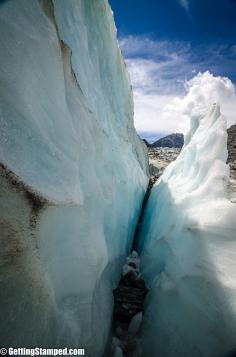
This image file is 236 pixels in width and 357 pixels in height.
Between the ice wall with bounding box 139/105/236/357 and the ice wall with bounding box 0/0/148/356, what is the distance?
0.57m

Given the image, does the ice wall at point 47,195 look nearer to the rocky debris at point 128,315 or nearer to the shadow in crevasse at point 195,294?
the rocky debris at point 128,315

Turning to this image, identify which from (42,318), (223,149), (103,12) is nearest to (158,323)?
(42,318)

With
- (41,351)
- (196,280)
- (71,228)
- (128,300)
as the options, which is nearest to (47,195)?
(71,228)

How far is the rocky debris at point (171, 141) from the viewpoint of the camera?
49.0 metres

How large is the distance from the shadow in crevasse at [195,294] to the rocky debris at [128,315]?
3.7 inches

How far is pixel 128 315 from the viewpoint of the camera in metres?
2.52

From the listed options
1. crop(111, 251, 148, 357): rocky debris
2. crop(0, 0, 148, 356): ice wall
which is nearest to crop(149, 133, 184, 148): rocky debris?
crop(111, 251, 148, 357): rocky debris

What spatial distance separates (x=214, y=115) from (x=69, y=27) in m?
3.27

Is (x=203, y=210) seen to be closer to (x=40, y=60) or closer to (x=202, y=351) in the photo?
(x=202, y=351)

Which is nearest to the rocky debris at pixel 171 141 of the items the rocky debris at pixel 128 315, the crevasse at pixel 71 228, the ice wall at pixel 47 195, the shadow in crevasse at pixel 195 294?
the crevasse at pixel 71 228

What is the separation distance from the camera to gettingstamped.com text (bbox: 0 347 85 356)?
127cm

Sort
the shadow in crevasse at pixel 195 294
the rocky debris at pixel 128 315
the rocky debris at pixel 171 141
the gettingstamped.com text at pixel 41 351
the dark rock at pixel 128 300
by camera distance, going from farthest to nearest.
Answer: the rocky debris at pixel 171 141 → the dark rock at pixel 128 300 → the rocky debris at pixel 128 315 → the shadow in crevasse at pixel 195 294 → the gettingstamped.com text at pixel 41 351

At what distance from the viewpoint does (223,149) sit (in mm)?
3297

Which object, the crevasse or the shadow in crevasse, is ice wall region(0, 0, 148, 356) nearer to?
the crevasse
